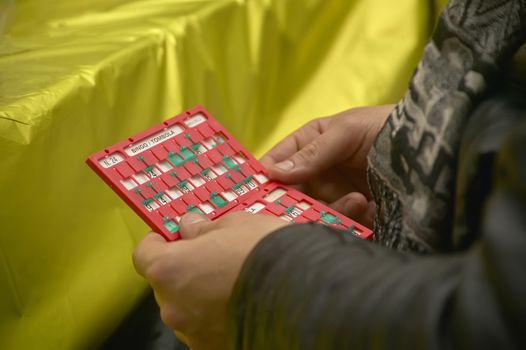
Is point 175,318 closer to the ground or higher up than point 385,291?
closer to the ground

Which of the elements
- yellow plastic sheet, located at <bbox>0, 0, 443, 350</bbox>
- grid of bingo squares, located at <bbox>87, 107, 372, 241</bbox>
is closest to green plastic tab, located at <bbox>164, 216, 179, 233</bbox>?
grid of bingo squares, located at <bbox>87, 107, 372, 241</bbox>

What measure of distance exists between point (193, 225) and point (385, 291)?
8.7 inches

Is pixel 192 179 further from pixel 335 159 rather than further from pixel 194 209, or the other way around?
pixel 335 159

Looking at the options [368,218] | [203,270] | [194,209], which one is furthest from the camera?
[368,218]

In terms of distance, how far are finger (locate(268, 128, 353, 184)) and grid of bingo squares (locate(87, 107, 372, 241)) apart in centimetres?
3

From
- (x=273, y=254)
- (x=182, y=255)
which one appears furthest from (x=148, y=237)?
(x=273, y=254)

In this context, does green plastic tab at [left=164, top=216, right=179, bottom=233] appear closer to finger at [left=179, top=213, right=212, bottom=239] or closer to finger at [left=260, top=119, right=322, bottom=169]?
finger at [left=179, top=213, right=212, bottom=239]

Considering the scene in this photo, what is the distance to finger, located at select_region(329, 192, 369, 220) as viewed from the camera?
677 mm

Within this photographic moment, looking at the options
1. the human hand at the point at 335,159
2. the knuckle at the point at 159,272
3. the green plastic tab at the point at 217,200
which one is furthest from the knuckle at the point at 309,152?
the knuckle at the point at 159,272

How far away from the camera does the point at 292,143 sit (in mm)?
727

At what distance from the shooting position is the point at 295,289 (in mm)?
380

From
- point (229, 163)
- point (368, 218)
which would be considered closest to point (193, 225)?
point (229, 163)

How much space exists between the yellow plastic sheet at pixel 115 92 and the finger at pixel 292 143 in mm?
97

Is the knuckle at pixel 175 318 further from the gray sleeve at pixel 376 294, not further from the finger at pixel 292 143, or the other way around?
the finger at pixel 292 143
